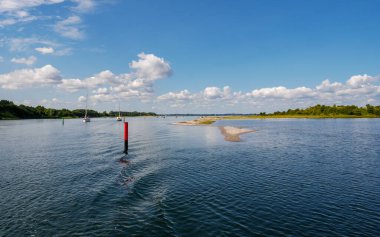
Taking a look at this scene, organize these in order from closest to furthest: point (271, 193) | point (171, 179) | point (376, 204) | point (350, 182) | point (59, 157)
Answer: point (376, 204) < point (271, 193) < point (350, 182) < point (171, 179) < point (59, 157)

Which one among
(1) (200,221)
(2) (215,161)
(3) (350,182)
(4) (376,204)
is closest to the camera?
(1) (200,221)

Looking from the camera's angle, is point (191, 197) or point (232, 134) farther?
point (232, 134)

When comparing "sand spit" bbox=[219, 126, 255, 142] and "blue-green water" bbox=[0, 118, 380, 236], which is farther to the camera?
"sand spit" bbox=[219, 126, 255, 142]

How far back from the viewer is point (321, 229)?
1600cm

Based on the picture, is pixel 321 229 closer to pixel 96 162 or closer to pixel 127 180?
pixel 127 180

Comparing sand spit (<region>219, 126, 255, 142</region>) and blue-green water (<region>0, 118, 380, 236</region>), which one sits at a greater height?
sand spit (<region>219, 126, 255, 142</region>)

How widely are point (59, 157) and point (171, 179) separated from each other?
75.1 feet

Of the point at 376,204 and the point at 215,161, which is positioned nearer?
the point at 376,204

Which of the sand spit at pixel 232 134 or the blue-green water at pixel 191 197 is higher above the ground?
the sand spit at pixel 232 134

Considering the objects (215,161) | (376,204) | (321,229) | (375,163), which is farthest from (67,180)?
(375,163)

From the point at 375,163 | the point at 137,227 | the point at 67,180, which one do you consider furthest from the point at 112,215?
the point at 375,163

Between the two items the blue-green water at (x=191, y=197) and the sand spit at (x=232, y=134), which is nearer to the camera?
the blue-green water at (x=191, y=197)

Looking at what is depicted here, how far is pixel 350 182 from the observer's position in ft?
86.2

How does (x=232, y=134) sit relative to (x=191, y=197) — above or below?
above
